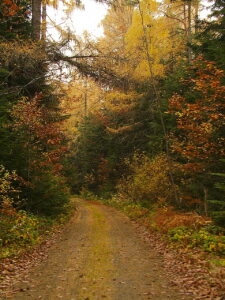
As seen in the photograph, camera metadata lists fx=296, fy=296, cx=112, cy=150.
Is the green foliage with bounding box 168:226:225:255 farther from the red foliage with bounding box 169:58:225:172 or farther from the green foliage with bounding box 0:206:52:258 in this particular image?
the green foliage with bounding box 0:206:52:258

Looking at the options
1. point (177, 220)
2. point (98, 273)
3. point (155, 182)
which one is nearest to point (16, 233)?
point (98, 273)

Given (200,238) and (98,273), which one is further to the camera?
(200,238)

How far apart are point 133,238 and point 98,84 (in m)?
6.75

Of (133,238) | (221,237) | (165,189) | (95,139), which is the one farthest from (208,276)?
(95,139)

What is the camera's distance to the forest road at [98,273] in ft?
20.5

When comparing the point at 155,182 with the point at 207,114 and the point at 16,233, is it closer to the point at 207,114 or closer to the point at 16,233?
the point at 207,114

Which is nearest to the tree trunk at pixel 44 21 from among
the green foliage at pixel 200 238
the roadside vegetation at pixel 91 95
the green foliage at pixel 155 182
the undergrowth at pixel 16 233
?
the roadside vegetation at pixel 91 95

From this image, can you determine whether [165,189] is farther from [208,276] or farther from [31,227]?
[208,276]

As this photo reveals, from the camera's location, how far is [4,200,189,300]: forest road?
20.5 ft

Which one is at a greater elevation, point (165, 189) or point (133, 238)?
point (165, 189)

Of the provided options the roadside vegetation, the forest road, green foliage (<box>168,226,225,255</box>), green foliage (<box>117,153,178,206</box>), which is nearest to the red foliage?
the roadside vegetation

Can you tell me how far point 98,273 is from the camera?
7656 mm

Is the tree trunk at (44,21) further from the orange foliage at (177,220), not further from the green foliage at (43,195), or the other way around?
the orange foliage at (177,220)

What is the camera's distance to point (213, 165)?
40.9 ft
